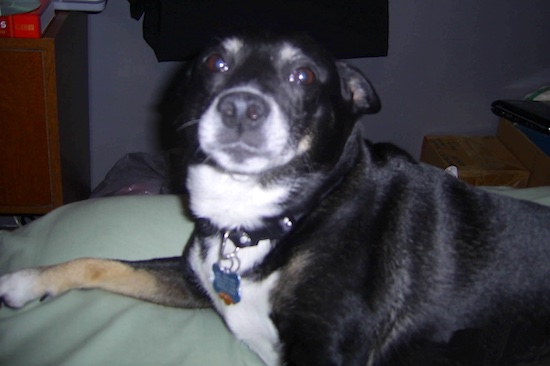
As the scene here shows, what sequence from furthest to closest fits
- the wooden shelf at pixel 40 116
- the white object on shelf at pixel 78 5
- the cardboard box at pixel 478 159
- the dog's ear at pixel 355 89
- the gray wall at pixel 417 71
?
the cardboard box at pixel 478 159
the gray wall at pixel 417 71
the white object on shelf at pixel 78 5
the wooden shelf at pixel 40 116
the dog's ear at pixel 355 89

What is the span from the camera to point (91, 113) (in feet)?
10.6

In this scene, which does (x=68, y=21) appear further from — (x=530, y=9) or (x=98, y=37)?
(x=530, y=9)

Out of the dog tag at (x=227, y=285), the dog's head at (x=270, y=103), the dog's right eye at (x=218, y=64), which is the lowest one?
the dog tag at (x=227, y=285)

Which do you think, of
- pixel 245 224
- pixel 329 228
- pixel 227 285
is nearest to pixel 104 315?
pixel 227 285

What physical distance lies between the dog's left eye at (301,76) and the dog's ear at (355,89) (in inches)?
6.2

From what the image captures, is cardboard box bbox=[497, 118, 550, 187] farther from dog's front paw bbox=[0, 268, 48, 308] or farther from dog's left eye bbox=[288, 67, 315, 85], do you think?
dog's front paw bbox=[0, 268, 48, 308]

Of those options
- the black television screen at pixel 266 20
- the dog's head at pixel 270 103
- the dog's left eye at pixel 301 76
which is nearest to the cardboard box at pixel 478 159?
the black television screen at pixel 266 20

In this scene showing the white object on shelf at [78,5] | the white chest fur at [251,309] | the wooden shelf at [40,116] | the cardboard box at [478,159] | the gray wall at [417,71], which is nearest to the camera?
the white chest fur at [251,309]

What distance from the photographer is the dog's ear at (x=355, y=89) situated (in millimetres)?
1586

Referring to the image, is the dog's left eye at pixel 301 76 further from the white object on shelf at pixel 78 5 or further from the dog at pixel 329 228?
the white object on shelf at pixel 78 5

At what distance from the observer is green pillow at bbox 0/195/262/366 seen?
4.98 feet

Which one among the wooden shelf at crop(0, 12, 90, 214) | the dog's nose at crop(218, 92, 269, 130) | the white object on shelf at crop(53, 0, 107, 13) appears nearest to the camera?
the dog's nose at crop(218, 92, 269, 130)

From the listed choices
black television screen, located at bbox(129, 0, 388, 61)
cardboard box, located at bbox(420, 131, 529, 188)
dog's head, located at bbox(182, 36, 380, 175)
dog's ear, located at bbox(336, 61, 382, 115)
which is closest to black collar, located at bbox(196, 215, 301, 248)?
dog's head, located at bbox(182, 36, 380, 175)

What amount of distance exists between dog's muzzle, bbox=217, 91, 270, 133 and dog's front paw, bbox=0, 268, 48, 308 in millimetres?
779
